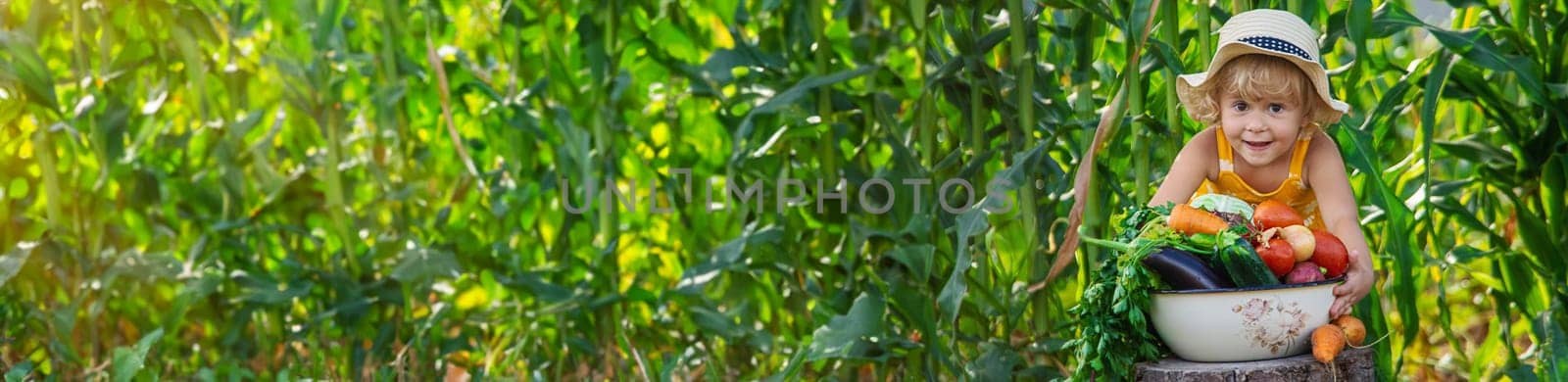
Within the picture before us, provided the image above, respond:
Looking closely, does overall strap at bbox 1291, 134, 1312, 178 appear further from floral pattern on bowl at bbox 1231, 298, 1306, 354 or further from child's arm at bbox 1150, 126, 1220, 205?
floral pattern on bowl at bbox 1231, 298, 1306, 354

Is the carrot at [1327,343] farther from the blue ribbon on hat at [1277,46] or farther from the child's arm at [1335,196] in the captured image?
the blue ribbon on hat at [1277,46]

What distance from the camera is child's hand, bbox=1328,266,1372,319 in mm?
1651

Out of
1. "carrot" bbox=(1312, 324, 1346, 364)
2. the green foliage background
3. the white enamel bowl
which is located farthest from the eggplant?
the green foliage background

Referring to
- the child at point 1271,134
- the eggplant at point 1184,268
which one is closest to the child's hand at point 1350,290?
the child at point 1271,134

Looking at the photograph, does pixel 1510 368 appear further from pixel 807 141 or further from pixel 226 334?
pixel 226 334

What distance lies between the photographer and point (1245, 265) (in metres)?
1.63

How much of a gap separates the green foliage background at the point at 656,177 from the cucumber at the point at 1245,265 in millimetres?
375

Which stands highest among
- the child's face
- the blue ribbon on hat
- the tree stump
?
the blue ribbon on hat

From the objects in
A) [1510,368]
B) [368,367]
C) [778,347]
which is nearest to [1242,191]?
[1510,368]

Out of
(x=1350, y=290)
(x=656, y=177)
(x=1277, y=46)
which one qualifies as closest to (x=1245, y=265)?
(x=1350, y=290)

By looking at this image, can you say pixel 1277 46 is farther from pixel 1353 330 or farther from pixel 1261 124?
pixel 1353 330

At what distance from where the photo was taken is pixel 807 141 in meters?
2.86

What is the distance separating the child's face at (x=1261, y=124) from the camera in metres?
1.69

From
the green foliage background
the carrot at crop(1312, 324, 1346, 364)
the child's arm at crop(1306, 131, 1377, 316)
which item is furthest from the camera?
the green foliage background
